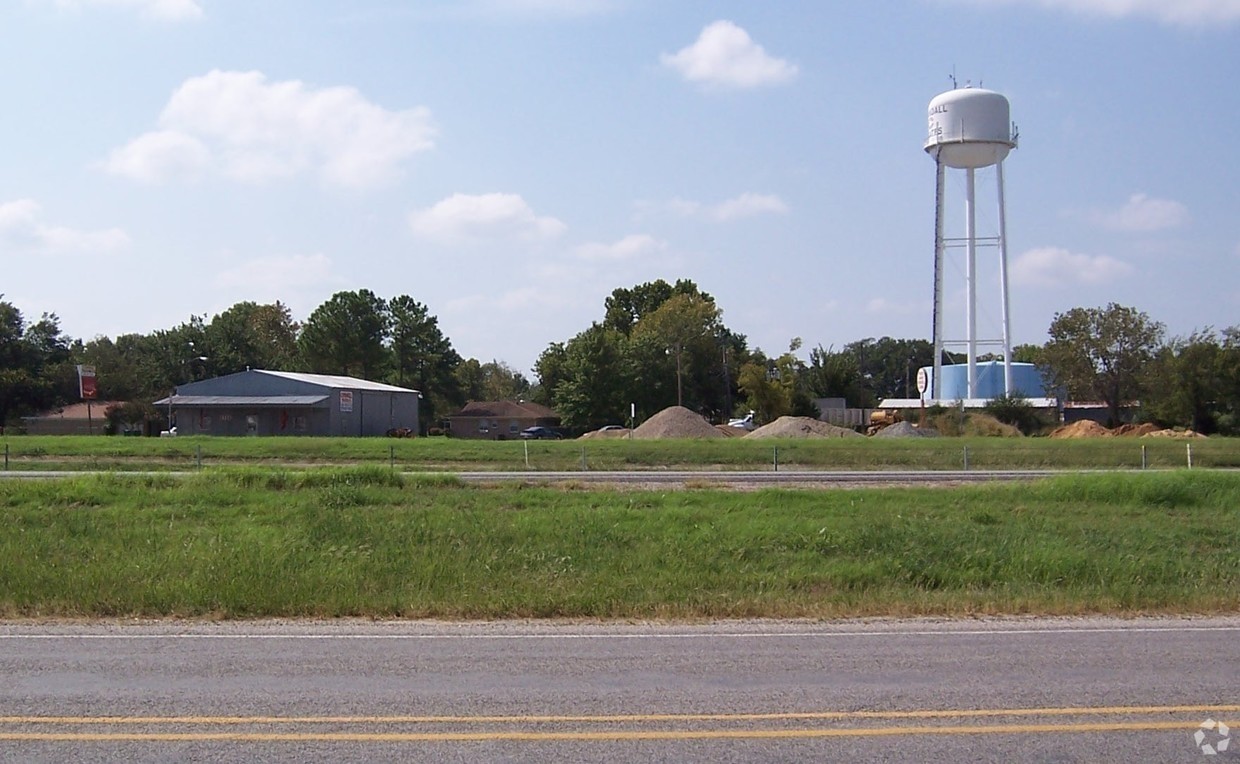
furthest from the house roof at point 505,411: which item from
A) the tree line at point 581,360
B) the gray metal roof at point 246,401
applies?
the gray metal roof at point 246,401

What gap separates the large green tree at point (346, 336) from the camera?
10738cm

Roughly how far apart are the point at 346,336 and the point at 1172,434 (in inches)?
2889

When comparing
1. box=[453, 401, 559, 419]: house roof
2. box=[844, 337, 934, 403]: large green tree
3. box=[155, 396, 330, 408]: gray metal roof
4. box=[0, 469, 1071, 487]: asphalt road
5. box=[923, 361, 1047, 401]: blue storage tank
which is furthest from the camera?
box=[844, 337, 934, 403]: large green tree

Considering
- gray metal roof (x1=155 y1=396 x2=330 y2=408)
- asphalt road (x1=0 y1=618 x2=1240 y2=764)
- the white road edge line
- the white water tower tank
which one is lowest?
the white road edge line

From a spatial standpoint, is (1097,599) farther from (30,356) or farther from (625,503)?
(30,356)

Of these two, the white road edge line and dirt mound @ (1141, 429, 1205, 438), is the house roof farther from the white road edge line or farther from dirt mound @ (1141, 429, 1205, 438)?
the white road edge line

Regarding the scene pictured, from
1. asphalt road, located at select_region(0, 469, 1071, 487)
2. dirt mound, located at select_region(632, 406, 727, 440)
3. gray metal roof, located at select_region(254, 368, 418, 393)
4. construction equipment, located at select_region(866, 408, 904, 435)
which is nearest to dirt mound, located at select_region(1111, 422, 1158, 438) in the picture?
construction equipment, located at select_region(866, 408, 904, 435)

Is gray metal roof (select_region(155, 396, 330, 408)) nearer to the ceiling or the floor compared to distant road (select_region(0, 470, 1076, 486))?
nearer to the ceiling

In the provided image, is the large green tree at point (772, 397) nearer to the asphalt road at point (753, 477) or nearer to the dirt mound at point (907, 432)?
the dirt mound at point (907, 432)

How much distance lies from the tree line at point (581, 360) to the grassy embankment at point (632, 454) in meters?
28.3

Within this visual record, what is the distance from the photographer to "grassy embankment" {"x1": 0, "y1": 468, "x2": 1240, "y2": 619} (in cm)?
1292

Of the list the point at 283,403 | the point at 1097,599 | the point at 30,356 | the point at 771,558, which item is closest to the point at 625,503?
the point at 771,558

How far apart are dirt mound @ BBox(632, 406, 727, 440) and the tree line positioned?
18324 mm

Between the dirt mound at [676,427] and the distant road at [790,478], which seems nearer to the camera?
the distant road at [790,478]
